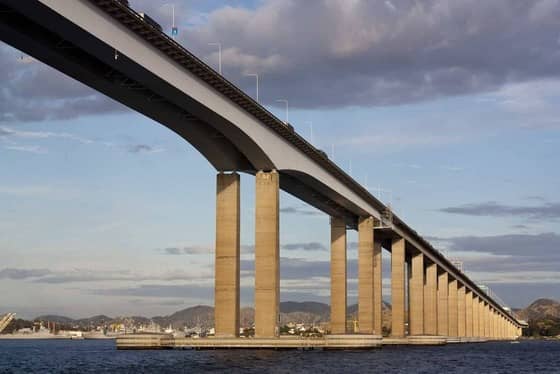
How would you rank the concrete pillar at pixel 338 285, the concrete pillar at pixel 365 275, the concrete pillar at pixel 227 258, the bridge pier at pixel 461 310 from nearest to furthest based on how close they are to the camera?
the concrete pillar at pixel 227 258
the concrete pillar at pixel 338 285
the concrete pillar at pixel 365 275
the bridge pier at pixel 461 310

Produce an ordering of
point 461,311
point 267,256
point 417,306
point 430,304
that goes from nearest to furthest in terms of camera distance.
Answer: point 267,256
point 417,306
point 430,304
point 461,311

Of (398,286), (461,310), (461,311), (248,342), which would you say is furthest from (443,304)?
(248,342)

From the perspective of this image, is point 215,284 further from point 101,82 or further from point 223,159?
point 101,82

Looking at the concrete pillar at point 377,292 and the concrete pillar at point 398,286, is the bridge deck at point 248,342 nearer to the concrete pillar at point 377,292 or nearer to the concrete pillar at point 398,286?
the concrete pillar at point 377,292

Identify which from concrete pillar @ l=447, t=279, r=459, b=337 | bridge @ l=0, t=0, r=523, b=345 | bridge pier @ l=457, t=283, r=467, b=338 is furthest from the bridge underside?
bridge pier @ l=457, t=283, r=467, b=338

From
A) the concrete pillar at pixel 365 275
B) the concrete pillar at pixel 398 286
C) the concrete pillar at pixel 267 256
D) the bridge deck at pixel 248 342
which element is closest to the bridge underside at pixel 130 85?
the concrete pillar at pixel 267 256

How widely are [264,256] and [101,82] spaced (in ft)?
88.0

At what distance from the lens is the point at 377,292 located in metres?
126

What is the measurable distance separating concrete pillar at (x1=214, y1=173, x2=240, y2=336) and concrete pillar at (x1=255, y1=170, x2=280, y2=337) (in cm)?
182

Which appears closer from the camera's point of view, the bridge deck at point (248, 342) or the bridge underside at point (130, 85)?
the bridge underside at point (130, 85)

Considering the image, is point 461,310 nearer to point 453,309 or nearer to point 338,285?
point 453,309

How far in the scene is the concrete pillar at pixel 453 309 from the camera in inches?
6880

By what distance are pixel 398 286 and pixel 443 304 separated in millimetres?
39767

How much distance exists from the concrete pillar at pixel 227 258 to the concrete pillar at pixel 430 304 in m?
77.5
